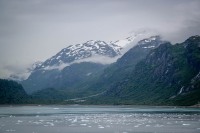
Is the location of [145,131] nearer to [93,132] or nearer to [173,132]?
[173,132]

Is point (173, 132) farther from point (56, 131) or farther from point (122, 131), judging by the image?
point (56, 131)

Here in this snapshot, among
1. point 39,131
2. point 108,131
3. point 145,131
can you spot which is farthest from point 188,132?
point 39,131

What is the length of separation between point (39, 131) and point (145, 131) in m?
27.1

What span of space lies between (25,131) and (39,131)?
11.9 feet

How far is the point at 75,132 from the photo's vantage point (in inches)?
3858

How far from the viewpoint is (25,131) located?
99312 millimetres

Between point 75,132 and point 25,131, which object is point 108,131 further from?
point 25,131

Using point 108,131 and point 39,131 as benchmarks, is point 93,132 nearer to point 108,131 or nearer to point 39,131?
point 108,131

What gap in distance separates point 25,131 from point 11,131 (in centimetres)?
355

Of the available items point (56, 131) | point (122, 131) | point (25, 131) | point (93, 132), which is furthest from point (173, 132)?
point (25, 131)

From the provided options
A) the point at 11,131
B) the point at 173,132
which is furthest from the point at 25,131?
the point at 173,132

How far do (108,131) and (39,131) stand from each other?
57.9 ft

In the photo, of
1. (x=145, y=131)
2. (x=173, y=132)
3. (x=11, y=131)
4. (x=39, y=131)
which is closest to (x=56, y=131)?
(x=39, y=131)

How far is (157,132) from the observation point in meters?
95.9
